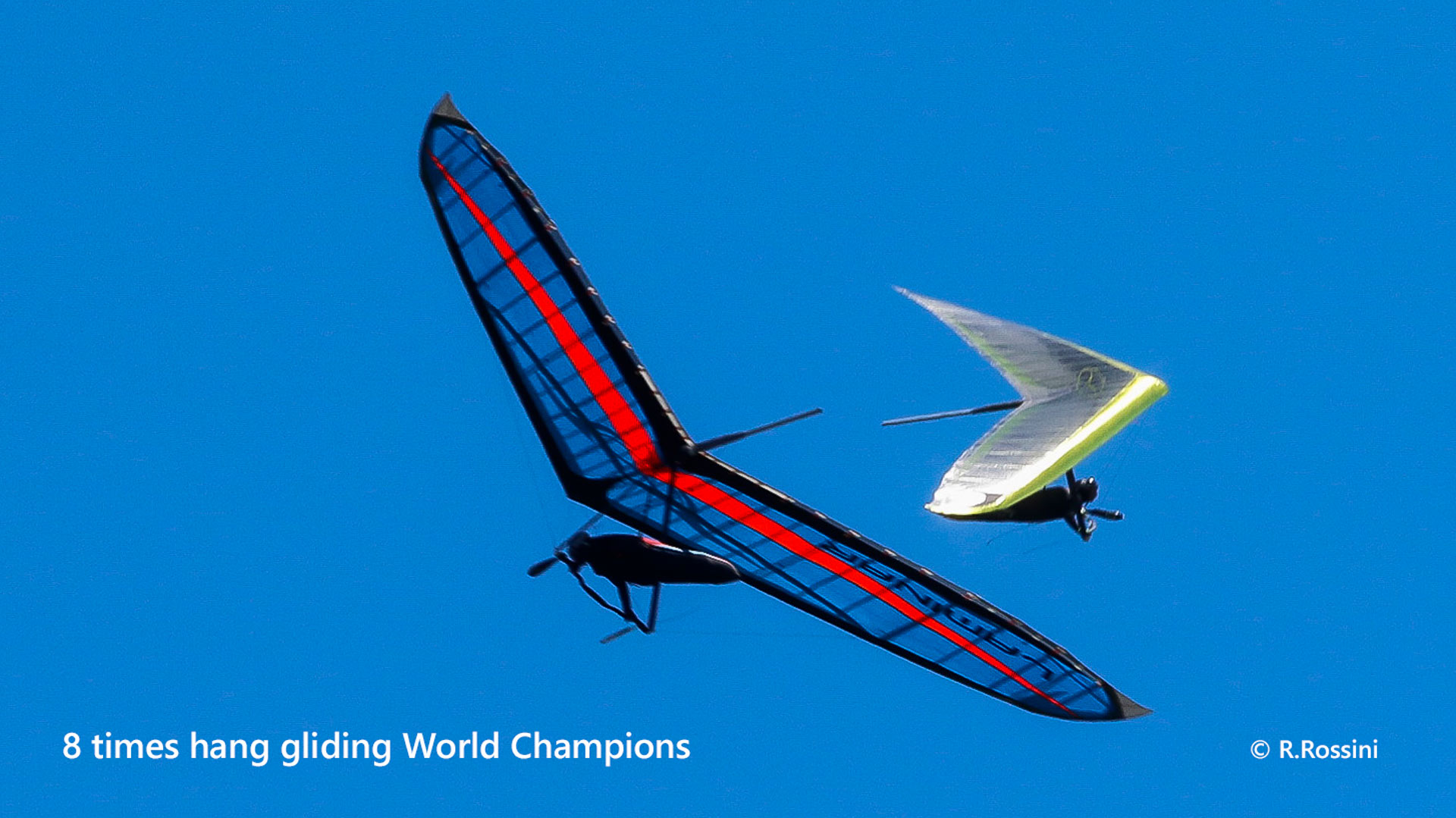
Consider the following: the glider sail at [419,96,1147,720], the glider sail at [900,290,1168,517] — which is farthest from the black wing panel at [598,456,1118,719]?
the glider sail at [900,290,1168,517]

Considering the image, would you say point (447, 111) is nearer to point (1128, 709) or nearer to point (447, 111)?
point (447, 111)

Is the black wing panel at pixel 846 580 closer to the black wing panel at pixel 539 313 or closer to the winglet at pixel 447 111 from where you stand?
the black wing panel at pixel 539 313

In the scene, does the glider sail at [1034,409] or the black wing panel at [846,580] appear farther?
the glider sail at [1034,409]

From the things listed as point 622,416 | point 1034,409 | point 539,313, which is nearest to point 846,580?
point 1034,409

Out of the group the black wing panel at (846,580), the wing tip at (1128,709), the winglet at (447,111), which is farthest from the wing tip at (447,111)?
the wing tip at (1128,709)

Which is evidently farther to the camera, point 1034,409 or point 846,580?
point 1034,409

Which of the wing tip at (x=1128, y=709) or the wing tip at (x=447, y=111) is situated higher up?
the wing tip at (x=447, y=111)

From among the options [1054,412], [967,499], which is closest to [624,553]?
[967,499]
